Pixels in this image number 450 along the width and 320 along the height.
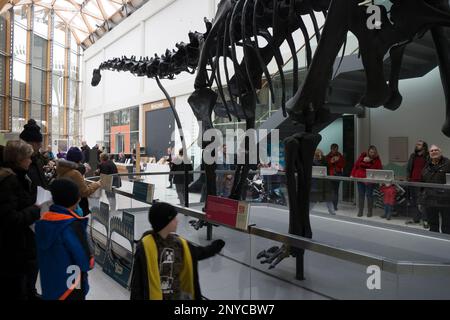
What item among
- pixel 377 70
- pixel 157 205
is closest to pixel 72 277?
pixel 157 205

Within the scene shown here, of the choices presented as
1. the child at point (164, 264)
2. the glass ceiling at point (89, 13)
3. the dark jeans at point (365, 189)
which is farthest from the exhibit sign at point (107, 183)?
the glass ceiling at point (89, 13)

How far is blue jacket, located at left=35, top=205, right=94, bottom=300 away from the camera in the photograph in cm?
225

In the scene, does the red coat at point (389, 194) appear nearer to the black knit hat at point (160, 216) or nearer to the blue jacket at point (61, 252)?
Result: the black knit hat at point (160, 216)

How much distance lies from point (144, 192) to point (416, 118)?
612 cm

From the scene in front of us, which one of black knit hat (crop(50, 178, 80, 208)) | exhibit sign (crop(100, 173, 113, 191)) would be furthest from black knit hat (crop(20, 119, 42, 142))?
black knit hat (crop(50, 178, 80, 208))

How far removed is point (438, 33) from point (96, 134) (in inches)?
1022

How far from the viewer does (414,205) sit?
501 cm

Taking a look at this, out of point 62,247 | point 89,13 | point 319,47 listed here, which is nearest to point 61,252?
point 62,247

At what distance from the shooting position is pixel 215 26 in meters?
4.33

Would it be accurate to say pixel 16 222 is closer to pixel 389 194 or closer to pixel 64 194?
pixel 64 194

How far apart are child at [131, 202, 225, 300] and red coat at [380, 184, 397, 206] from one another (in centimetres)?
407
